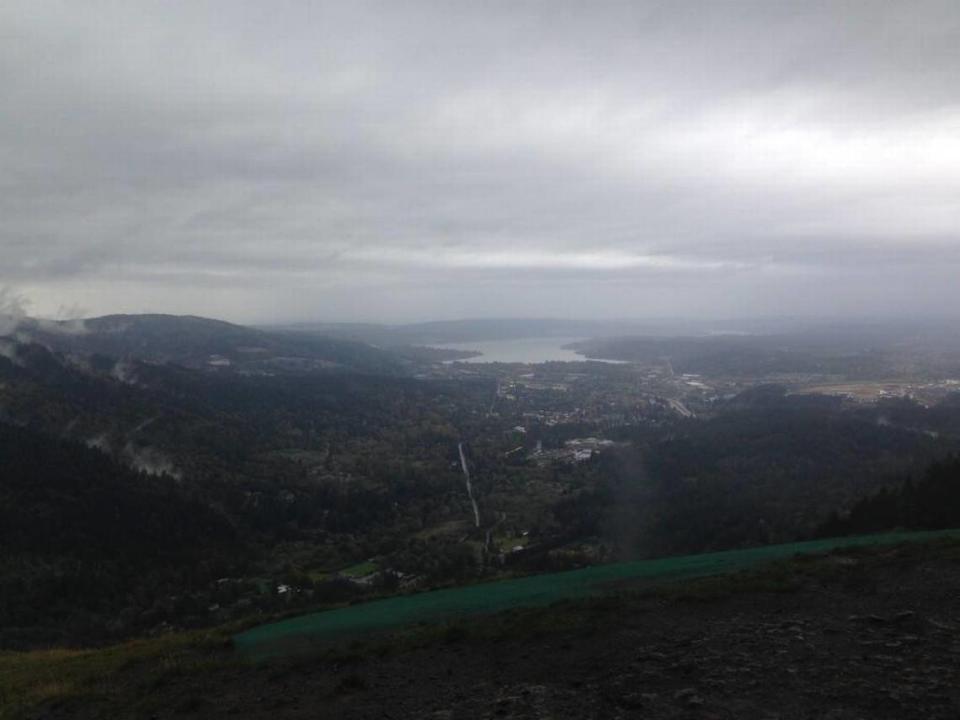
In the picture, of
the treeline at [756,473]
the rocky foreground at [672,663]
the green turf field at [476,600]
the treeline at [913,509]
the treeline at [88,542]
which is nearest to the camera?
the rocky foreground at [672,663]

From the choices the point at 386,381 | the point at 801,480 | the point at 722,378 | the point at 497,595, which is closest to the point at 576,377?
the point at 722,378

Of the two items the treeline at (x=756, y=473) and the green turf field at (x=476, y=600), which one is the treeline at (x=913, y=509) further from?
the green turf field at (x=476, y=600)

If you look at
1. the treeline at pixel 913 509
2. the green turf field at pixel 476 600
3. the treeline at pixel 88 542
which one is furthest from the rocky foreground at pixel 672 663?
the treeline at pixel 88 542

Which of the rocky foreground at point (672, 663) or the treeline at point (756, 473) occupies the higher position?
the rocky foreground at point (672, 663)

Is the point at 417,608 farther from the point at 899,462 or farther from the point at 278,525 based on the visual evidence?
the point at 899,462

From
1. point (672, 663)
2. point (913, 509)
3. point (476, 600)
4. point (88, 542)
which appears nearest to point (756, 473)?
point (913, 509)

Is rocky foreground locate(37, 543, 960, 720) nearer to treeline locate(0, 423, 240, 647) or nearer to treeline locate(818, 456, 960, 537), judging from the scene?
treeline locate(818, 456, 960, 537)
